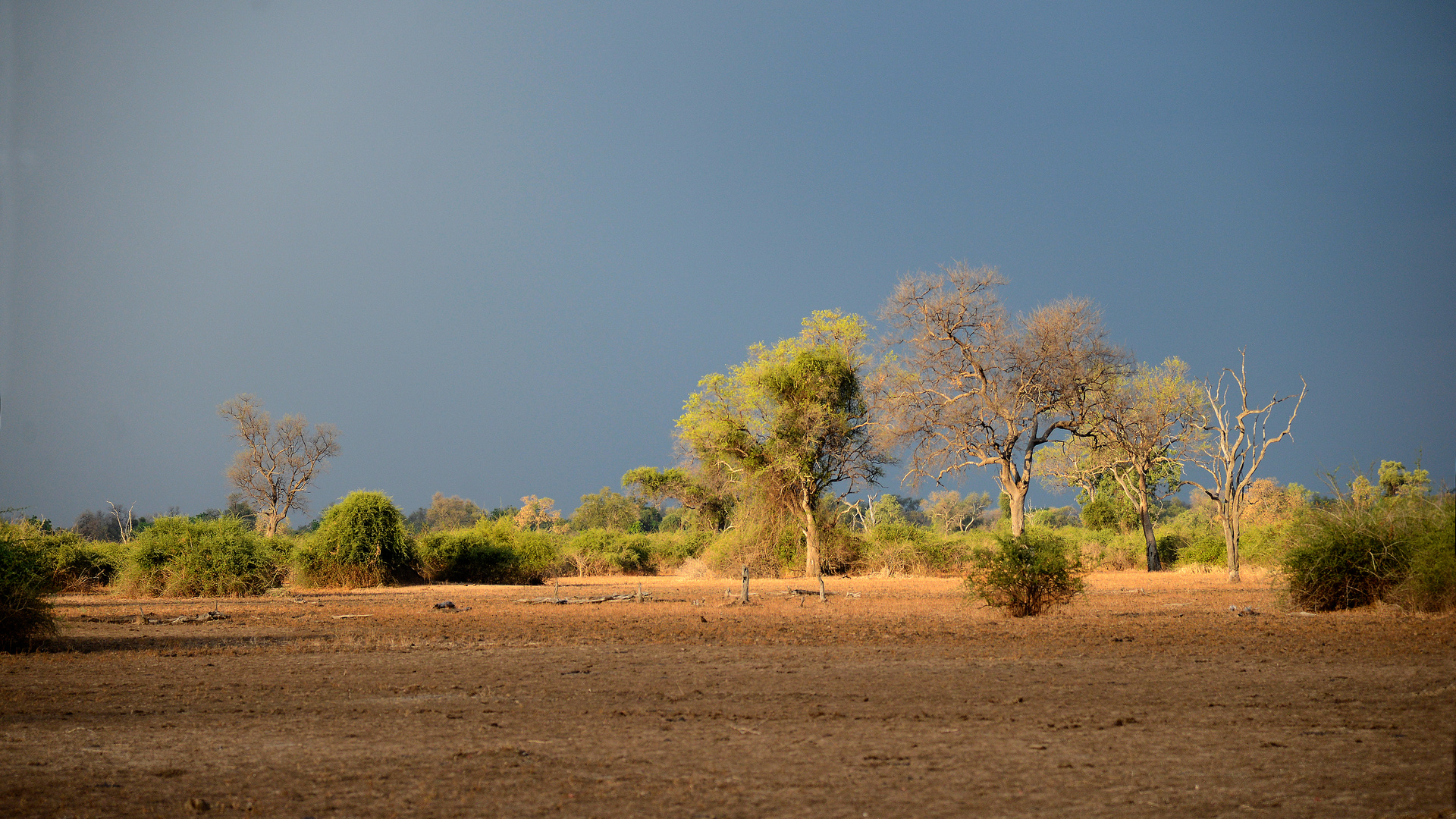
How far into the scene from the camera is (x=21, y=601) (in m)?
11.8

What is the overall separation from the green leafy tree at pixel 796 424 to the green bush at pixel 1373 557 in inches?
717

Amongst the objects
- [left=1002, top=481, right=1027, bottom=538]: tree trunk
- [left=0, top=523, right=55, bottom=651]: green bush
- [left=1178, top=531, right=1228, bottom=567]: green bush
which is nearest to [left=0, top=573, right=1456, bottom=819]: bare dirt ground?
[left=0, top=523, right=55, bottom=651]: green bush

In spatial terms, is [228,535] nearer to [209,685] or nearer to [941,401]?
[209,685]

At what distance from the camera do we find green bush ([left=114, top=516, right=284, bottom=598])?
2347cm

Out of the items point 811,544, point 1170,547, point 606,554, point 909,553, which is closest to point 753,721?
point 811,544

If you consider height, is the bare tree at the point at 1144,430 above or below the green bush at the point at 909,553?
above

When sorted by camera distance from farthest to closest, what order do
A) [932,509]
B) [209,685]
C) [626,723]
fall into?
[932,509] < [209,685] < [626,723]

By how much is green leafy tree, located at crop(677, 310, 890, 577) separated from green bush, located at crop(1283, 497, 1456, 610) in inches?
717

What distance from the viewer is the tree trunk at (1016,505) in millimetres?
27828

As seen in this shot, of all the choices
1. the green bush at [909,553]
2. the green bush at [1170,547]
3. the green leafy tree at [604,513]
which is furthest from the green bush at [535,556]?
the green leafy tree at [604,513]

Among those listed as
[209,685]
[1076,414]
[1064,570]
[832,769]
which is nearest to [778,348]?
[1076,414]

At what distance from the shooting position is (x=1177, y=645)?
10734 millimetres

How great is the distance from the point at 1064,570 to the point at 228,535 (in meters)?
21.8

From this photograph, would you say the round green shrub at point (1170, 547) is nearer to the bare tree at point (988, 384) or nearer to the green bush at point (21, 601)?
the bare tree at point (988, 384)
